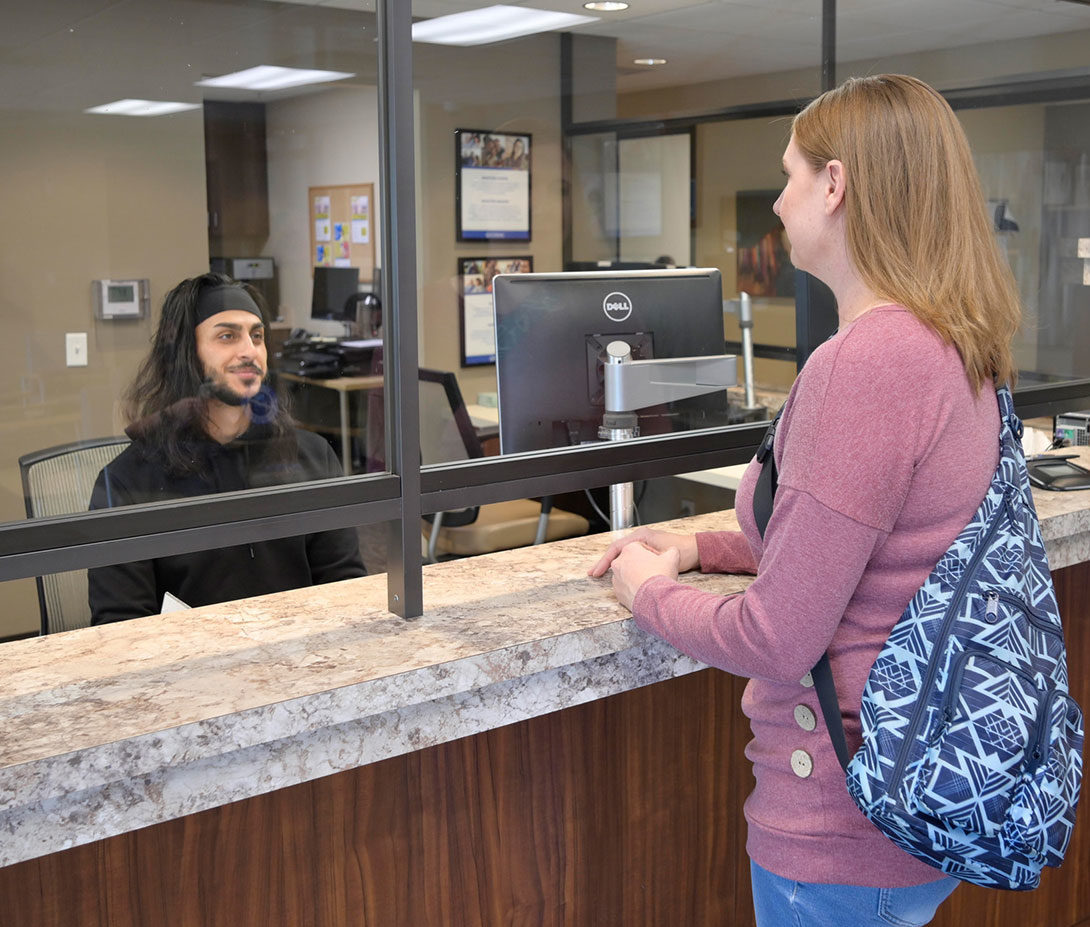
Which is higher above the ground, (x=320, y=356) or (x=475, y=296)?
(x=475, y=296)

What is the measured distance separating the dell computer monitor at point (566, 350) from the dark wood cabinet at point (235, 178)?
445 millimetres

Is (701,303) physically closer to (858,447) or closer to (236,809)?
(858,447)

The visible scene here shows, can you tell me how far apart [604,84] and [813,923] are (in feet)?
11.0

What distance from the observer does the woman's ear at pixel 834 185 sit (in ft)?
3.85

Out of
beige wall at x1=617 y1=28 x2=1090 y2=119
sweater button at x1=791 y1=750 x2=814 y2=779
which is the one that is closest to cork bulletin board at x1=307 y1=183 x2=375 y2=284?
beige wall at x1=617 y1=28 x2=1090 y2=119

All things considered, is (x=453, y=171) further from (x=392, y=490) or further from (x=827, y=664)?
(x=827, y=664)

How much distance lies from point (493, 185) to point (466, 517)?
1415 millimetres

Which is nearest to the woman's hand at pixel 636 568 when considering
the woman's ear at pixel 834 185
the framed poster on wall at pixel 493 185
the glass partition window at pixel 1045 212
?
the woman's ear at pixel 834 185

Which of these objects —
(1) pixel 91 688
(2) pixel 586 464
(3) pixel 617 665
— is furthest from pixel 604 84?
(1) pixel 91 688

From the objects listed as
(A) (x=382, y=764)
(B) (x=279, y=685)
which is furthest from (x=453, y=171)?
(B) (x=279, y=685)

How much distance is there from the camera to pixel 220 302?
172 centimetres

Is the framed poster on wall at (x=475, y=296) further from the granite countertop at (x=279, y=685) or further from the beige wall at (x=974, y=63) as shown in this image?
the granite countertop at (x=279, y=685)

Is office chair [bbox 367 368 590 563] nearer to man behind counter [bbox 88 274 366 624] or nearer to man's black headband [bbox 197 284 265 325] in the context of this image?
man behind counter [bbox 88 274 366 624]

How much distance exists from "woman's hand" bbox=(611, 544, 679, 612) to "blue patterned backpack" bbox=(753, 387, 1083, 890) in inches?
13.0
